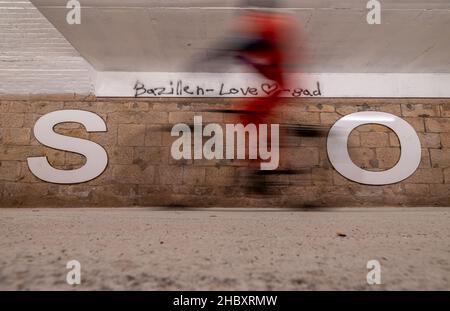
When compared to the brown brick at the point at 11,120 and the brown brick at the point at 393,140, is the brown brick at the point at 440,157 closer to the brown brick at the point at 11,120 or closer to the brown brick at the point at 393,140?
the brown brick at the point at 393,140

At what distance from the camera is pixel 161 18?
332 centimetres

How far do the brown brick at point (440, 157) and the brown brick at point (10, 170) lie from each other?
7.20m

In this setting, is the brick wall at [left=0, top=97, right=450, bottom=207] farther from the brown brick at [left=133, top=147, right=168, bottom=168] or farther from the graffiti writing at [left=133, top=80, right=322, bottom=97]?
the graffiti writing at [left=133, top=80, right=322, bottom=97]

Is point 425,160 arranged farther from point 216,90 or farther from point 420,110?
point 216,90

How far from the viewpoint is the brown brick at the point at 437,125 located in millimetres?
4569

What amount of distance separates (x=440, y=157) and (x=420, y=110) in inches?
35.5

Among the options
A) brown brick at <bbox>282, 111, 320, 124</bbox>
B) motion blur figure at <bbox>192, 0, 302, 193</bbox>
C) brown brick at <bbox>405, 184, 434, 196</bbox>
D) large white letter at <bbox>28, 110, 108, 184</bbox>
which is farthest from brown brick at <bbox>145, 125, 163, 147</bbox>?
brown brick at <bbox>405, 184, 434, 196</bbox>

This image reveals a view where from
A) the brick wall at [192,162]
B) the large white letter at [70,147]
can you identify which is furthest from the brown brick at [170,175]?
the large white letter at [70,147]

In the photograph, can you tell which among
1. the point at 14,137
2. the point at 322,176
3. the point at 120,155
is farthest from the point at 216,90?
the point at 14,137

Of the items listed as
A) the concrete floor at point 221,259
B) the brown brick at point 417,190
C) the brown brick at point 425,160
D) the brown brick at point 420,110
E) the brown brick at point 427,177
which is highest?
the brown brick at point 420,110

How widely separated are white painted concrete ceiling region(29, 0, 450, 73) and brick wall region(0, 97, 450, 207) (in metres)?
0.67

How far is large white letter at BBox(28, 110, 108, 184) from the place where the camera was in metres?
4.34

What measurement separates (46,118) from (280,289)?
5077 millimetres

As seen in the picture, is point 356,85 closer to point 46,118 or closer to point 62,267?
point 62,267
